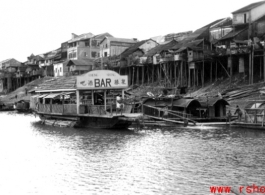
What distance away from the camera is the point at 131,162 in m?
22.0

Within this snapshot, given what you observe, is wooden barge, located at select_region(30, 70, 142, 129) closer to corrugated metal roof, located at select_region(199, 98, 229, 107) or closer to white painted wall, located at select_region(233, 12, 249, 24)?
corrugated metal roof, located at select_region(199, 98, 229, 107)

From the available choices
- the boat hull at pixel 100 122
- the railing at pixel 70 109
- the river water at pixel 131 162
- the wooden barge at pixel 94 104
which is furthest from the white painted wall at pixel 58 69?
the river water at pixel 131 162

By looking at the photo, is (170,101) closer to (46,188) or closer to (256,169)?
(256,169)

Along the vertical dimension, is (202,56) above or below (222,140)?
above

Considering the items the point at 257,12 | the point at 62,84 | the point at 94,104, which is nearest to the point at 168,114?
the point at 94,104

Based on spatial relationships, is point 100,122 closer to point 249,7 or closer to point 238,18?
point 238,18

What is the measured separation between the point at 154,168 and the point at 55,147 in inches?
406

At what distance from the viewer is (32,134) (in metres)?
37.2

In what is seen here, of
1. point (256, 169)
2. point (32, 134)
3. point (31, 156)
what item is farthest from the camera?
point (32, 134)

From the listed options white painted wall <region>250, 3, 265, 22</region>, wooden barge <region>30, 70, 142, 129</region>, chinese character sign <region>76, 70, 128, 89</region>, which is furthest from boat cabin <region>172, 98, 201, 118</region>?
white painted wall <region>250, 3, 265, 22</region>

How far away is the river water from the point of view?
17312mm

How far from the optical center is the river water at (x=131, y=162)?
56.8 feet

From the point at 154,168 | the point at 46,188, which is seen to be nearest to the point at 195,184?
the point at 154,168

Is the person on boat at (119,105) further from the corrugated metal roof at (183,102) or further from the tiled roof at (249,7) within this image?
the tiled roof at (249,7)
